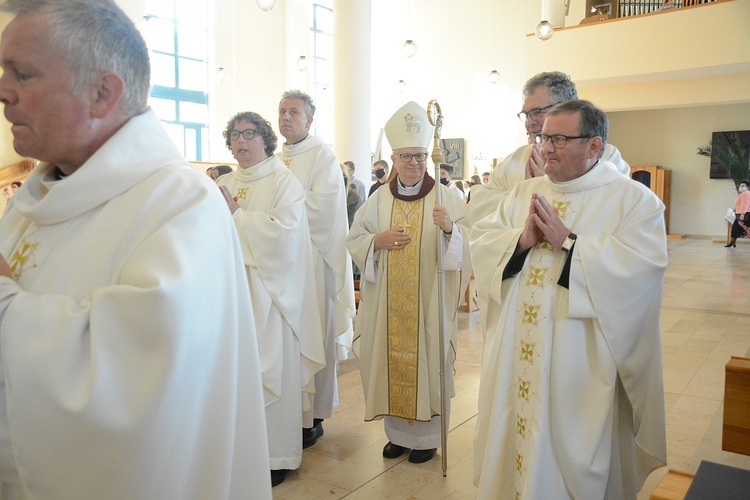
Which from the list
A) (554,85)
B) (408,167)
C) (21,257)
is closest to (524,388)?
(554,85)

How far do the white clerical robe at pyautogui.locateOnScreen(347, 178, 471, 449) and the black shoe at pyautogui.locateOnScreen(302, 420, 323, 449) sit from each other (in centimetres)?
46

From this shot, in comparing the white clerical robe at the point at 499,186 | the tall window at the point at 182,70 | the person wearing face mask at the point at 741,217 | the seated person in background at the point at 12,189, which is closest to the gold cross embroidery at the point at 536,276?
the white clerical robe at the point at 499,186

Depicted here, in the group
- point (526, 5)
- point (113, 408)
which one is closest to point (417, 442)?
point (113, 408)

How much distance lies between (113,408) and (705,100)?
50.7ft

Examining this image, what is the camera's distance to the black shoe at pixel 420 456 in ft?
12.4

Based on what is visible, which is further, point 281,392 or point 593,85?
point 593,85

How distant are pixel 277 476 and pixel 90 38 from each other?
281 cm

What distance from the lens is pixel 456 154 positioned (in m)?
19.9

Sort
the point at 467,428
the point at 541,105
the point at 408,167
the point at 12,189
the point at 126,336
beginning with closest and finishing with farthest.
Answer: the point at 126,336, the point at 541,105, the point at 408,167, the point at 467,428, the point at 12,189

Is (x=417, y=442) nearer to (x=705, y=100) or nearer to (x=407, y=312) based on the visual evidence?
(x=407, y=312)

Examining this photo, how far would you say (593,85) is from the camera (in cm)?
1517

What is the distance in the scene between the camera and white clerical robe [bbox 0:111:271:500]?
1.24 metres

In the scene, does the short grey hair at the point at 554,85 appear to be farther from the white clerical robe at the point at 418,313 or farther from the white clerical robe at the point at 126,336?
the white clerical robe at the point at 126,336

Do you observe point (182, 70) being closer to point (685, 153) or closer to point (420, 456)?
point (420, 456)
